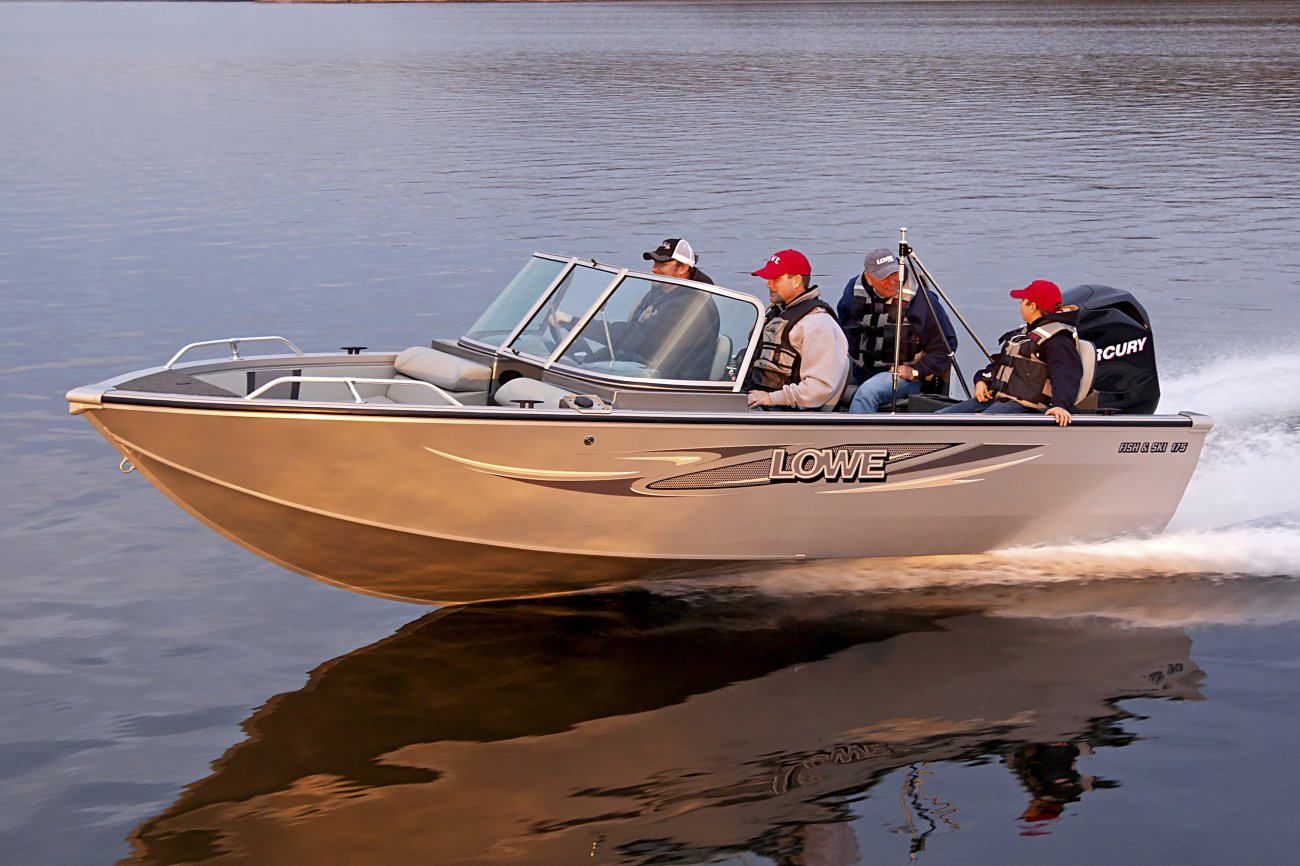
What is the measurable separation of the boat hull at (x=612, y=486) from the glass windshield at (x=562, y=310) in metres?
1.27

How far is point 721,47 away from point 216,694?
7675cm

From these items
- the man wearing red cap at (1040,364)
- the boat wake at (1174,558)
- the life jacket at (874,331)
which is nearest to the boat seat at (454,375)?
the boat wake at (1174,558)

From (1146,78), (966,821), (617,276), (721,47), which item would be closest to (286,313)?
(617,276)

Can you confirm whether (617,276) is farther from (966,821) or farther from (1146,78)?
(1146,78)

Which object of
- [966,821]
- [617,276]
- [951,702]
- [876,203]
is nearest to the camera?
[966,821]

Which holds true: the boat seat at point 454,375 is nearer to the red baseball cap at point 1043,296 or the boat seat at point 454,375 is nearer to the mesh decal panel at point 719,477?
the mesh decal panel at point 719,477

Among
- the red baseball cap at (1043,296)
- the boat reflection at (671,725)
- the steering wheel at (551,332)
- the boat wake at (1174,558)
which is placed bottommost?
the boat reflection at (671,725)

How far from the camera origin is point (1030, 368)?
8.28m

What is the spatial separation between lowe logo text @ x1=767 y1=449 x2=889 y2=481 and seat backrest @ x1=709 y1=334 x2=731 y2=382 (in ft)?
2.38

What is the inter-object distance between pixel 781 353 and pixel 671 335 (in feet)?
2.07

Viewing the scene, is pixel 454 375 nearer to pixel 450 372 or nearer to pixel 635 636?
pixel 450 372

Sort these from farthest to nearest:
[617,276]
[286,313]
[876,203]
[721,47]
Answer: [721,47] → [876,203] → [286,313] → [617,276]

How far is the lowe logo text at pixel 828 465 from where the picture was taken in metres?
7.87

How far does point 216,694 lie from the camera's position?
7.71 metres
